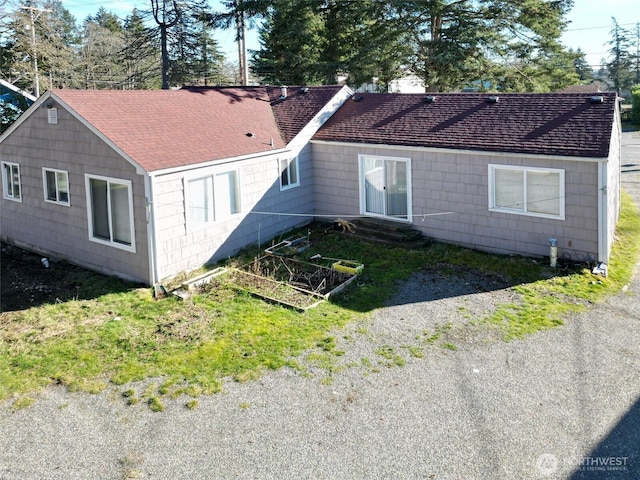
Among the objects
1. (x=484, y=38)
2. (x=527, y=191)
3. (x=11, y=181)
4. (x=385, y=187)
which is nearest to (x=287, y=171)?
(x=385, y=187)

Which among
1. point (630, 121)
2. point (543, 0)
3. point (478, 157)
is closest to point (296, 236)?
point (478, 157)

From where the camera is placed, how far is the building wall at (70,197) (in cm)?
1191

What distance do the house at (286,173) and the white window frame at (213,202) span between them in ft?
0.12

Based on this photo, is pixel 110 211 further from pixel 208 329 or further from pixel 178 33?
pixel 178 33

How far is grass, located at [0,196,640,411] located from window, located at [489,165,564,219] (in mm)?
1188

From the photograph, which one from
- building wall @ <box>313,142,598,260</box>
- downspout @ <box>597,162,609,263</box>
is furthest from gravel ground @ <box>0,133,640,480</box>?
building wall @ <box>313,142,598,260</box>

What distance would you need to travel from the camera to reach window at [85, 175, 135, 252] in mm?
11969

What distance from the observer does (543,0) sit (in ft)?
91.6

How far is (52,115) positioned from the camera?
1299 cm

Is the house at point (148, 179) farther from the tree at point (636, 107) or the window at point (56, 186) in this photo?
the tree at point (636, 107)

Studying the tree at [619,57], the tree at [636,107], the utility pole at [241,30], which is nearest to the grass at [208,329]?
the utility pole at [241,30]

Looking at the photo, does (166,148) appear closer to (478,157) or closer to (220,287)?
(220,287)

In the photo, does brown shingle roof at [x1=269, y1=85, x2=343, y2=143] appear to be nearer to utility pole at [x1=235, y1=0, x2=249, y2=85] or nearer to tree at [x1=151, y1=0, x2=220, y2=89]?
utility pole at [x1=235, y1=0, x2=249, y2=85]

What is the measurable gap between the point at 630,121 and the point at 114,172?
50354 mm
